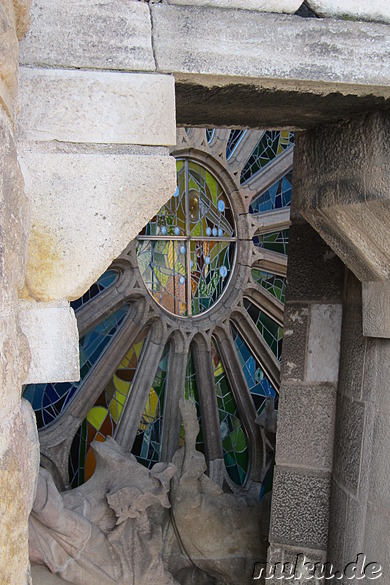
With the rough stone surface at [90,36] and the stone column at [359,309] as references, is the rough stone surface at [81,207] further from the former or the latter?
the stone column at [359,309]

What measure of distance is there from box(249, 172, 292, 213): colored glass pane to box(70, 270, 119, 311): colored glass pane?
47.3 inches

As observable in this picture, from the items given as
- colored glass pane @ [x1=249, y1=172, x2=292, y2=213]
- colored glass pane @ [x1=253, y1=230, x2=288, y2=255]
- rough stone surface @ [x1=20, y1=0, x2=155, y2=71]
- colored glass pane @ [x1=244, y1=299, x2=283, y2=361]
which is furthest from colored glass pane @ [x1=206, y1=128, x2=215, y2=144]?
rough stone surface @ [x1=20, y1=0, x2=155, y2=71]

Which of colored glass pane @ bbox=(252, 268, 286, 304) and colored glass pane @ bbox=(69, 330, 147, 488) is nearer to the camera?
colored glass pane @ bbox=(69, 330, 147, 488)

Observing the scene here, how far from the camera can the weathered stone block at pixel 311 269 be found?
2.42 meters

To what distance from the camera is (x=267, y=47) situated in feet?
4.75

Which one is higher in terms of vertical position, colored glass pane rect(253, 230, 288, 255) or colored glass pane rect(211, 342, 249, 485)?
colored glass pane rect(253, 230, 288, 255)

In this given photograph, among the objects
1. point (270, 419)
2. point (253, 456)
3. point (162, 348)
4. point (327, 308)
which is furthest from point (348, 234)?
point (253, 456)

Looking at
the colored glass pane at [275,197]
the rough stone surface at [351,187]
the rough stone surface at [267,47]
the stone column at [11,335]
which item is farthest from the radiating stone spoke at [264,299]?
the stone column at [11,335]

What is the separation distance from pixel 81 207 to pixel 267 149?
12.1 feet

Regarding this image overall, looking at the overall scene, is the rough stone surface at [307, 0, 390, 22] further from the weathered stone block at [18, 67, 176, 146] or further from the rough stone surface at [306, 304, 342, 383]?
the rough stone surface at [306, 304, 342, 383]

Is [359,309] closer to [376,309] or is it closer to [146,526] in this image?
[376,309]

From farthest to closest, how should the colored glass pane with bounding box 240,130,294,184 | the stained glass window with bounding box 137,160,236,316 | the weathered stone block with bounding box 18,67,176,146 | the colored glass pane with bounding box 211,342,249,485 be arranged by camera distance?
the colored glass pane with bounding box 240,130,294,184, the colored glass pane with bounding box 211,342,249,485, the stained glass window with bounding box 137,160,236,316, the weathered stone block with bounding box 18,67,176,146

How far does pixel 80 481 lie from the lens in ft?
13.1

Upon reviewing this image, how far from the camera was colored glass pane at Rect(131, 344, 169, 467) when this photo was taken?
169 inches
